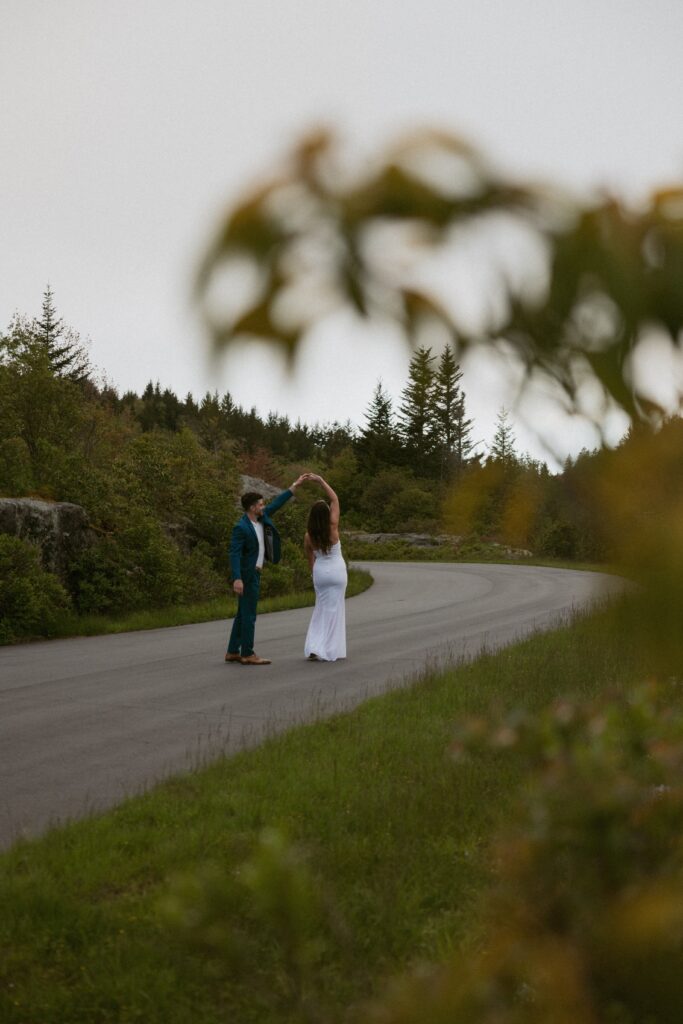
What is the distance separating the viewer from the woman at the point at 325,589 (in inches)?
485

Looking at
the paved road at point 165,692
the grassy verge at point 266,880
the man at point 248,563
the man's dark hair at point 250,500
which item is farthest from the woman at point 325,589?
the grassy verge at point 266,880

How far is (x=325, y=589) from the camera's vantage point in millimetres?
12586

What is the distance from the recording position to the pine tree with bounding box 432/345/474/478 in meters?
1.21

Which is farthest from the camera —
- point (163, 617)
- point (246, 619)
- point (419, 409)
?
point (163, 617)

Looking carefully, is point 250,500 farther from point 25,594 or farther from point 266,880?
point 266,880

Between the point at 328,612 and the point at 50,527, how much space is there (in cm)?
654

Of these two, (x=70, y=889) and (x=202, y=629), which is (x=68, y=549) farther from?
(x=70, y=889)

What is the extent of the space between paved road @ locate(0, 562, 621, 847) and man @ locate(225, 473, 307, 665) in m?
0.38

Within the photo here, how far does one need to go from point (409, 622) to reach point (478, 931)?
44.8 ft

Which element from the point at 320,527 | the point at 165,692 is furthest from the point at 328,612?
the point at 165,692

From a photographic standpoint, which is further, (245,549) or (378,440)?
(245,549)

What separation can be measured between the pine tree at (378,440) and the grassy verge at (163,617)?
14.0 m

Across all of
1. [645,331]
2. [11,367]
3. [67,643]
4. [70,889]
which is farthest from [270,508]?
[11,367]

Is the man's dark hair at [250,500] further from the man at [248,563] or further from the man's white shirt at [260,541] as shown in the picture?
the man's white shirt at [260,541]
